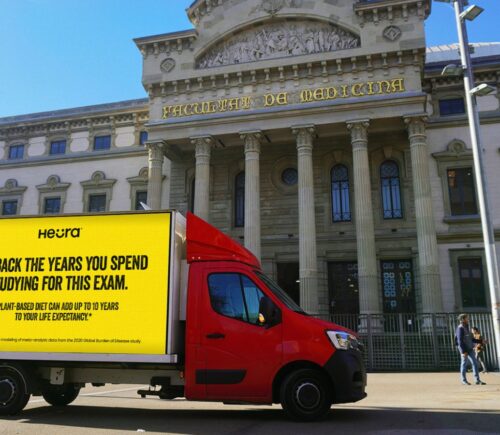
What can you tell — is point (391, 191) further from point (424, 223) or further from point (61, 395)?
point (61, 395)

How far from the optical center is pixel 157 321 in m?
8.45

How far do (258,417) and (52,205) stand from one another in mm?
29168

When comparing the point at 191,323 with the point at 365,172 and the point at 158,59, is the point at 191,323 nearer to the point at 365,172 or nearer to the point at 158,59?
the point at 365,172

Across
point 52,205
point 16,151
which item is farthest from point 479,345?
point 16,151

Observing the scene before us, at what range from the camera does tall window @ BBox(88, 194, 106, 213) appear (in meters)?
32.8

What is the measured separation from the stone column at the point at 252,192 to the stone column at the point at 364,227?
16.1 ft

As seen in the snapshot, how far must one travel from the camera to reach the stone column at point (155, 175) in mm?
27344

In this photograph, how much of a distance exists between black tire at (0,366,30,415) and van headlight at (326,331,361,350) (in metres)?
5.45

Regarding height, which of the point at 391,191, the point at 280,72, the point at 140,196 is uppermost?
the point at 280,72

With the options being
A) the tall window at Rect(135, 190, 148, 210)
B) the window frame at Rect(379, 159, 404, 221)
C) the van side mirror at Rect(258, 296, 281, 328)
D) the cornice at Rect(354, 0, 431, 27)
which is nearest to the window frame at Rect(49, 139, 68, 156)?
the tall window at Rect(135, 190, 148, 210)

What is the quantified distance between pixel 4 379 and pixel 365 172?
1927 cm

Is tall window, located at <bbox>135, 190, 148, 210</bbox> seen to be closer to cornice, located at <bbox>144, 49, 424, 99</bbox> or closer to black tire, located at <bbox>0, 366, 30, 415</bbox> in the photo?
cornice, located at <bbox>144, 49, 424, 99</bbox>

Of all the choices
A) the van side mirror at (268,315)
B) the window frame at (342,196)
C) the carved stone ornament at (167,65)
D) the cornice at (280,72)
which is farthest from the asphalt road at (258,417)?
the carved stone ornament at (167,65)

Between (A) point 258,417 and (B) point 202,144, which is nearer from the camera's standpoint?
(A) point 258,417
